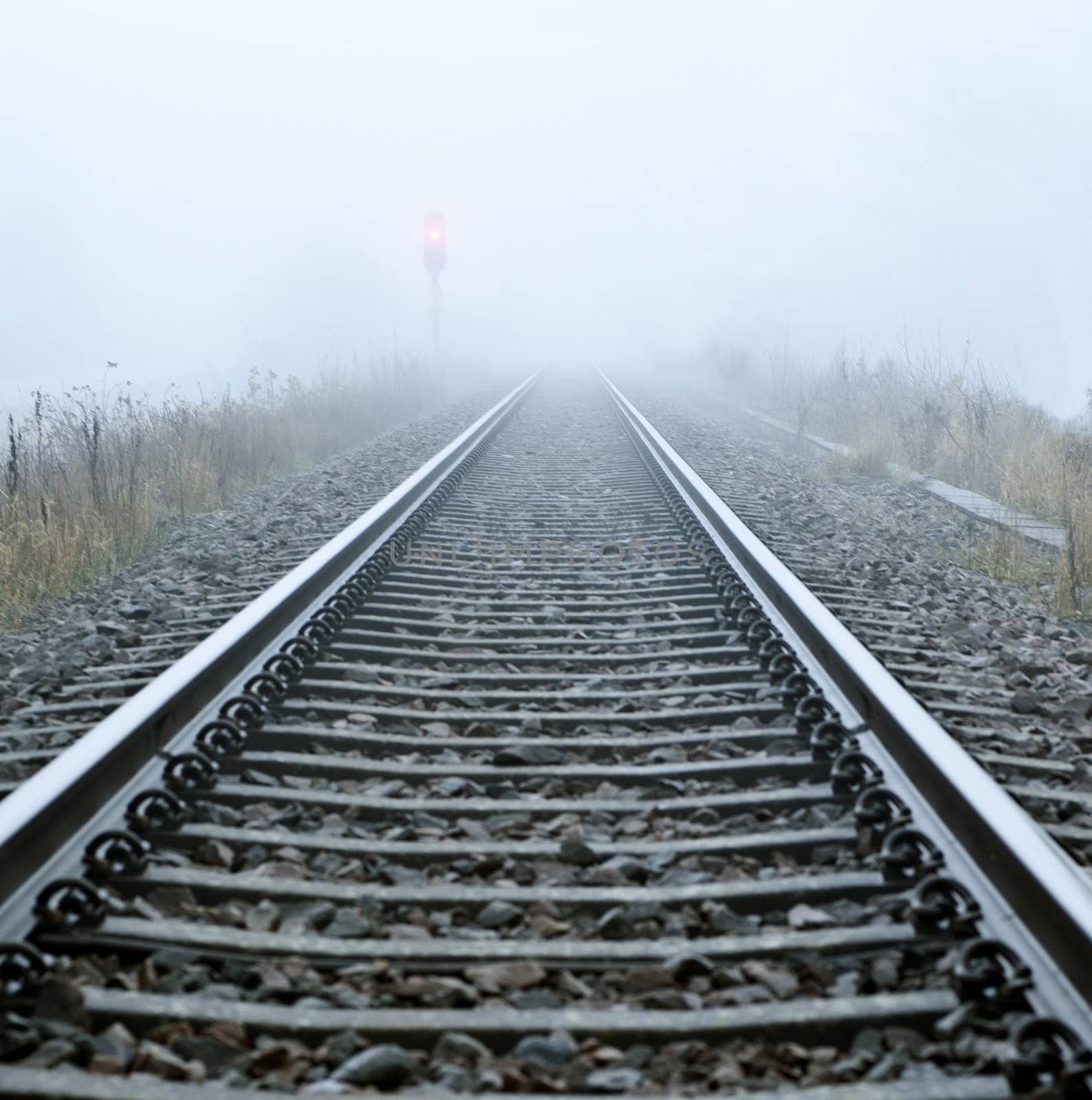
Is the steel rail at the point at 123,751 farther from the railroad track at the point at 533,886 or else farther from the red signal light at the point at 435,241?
the red signal light at the point at 435,241

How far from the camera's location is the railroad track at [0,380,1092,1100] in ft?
6.51

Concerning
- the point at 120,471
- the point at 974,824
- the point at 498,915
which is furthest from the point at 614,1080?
the point at 120,471

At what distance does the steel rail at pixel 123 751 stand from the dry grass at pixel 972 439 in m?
3.89

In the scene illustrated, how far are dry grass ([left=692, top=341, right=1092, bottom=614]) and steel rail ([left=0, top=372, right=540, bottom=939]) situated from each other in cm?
389

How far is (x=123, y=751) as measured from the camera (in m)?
2.95

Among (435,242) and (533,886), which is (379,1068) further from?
(435,242)

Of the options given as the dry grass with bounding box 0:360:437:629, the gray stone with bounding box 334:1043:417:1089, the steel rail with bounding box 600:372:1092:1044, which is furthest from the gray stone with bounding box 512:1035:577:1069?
the dry grass with bounding box 0:360:437:629

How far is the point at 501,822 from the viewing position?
9.78 ft

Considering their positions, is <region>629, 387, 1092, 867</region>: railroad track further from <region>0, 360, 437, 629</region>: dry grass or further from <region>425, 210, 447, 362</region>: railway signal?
<region>425, 210, 447, 362</region>: railway signal

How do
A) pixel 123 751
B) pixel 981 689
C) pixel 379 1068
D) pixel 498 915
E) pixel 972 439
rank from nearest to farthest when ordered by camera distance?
pixel 379 1068 → pixel 498 915 → pixel 123 751 → pixel 981 689 → pixel 972 439

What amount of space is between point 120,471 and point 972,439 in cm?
778

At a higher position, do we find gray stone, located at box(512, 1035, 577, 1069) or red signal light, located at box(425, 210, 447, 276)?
red signal light, located at box(425, 210, 447, 276)

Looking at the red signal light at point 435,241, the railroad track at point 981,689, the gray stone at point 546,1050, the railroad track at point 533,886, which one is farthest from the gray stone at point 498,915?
the red signal light at point 435,241

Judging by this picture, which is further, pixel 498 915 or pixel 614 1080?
pixel 498 915
